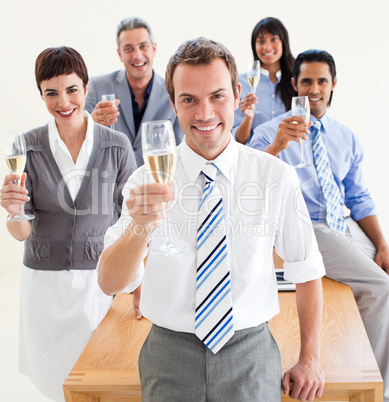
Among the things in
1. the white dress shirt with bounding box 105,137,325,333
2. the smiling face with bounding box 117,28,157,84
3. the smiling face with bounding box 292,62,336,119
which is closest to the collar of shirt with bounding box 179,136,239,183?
the white dress shirt with bounding box 105,137,325,333

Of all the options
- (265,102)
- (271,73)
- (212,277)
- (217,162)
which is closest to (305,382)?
(212,277)

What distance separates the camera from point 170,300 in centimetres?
144

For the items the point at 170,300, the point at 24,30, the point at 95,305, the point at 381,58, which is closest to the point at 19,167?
the point at 95,305

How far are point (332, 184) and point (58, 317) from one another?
155 centimetres

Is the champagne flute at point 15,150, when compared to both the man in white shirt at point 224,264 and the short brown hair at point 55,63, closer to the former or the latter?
the short brown hair at point 55,63

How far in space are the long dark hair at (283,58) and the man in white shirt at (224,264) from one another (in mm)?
1862

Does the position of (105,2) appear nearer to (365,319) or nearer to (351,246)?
(351,246)

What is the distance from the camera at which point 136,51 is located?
306cm

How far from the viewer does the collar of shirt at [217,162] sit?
1.49m

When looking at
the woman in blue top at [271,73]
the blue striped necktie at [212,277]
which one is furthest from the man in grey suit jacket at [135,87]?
the blue striped necktie at [212,277]

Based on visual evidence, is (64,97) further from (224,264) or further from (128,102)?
(224,264)

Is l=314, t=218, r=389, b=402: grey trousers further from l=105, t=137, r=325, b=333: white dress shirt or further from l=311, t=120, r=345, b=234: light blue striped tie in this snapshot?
l=105, t=137, r=325, b=333: white dress shirt

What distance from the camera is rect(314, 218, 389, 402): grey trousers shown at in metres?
2.17

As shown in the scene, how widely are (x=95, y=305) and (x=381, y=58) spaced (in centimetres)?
380
